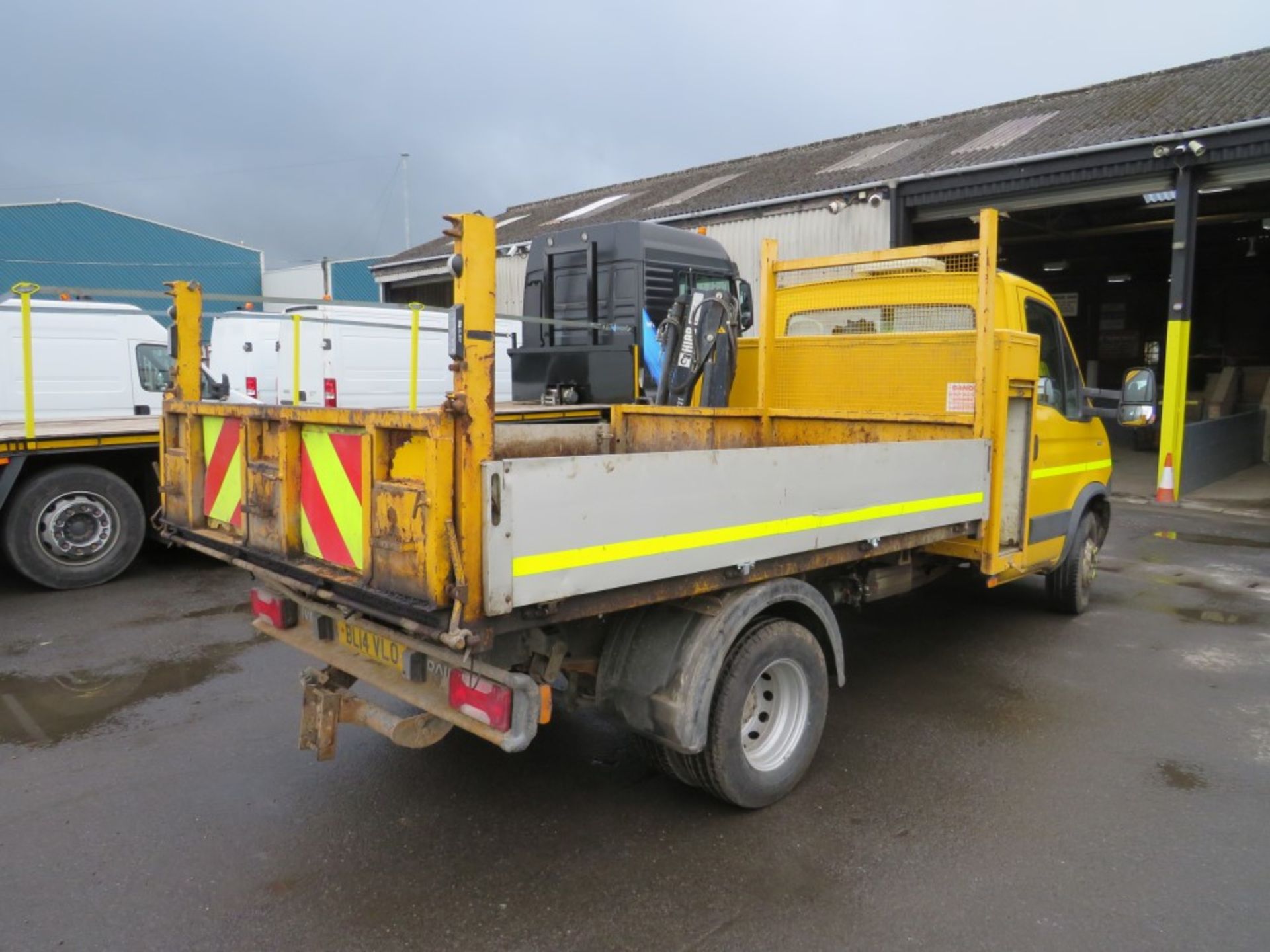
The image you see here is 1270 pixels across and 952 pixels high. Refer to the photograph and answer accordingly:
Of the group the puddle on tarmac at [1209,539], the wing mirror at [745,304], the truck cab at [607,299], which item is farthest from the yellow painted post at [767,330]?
the puddle on tarmac at [1209,539]

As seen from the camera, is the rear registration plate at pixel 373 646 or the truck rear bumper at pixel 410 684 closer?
the truck rear bumper at pixel 410 684

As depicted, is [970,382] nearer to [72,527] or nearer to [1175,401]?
[72,527]

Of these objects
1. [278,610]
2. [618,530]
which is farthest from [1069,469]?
[278,610]

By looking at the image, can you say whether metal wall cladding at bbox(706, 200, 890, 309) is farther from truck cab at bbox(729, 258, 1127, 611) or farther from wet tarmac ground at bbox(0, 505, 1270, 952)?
wet tarmac ground at bbox(0, 505, 1270, 952)

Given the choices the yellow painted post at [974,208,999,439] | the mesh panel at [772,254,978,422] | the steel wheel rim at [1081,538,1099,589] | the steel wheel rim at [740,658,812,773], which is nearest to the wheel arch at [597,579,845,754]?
the steel wheel rim at [740,658,812,773]

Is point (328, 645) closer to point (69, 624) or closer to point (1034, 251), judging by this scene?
point (69, 624)

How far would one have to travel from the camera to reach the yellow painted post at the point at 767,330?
5914 mm

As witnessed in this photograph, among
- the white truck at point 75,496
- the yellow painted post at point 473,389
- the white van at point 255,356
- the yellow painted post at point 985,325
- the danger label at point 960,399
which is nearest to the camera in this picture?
the yellow painted post at point 473,389

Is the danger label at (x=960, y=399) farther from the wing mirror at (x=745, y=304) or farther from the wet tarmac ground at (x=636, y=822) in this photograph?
the wing mirror at (x=745, y=304)

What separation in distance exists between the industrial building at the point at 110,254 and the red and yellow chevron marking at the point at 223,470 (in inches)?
1154

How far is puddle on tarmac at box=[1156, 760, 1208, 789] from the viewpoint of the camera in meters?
3.89

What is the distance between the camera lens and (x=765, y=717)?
3.79 meters

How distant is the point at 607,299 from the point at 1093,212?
12637 mm

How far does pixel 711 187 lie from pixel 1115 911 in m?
18.9
